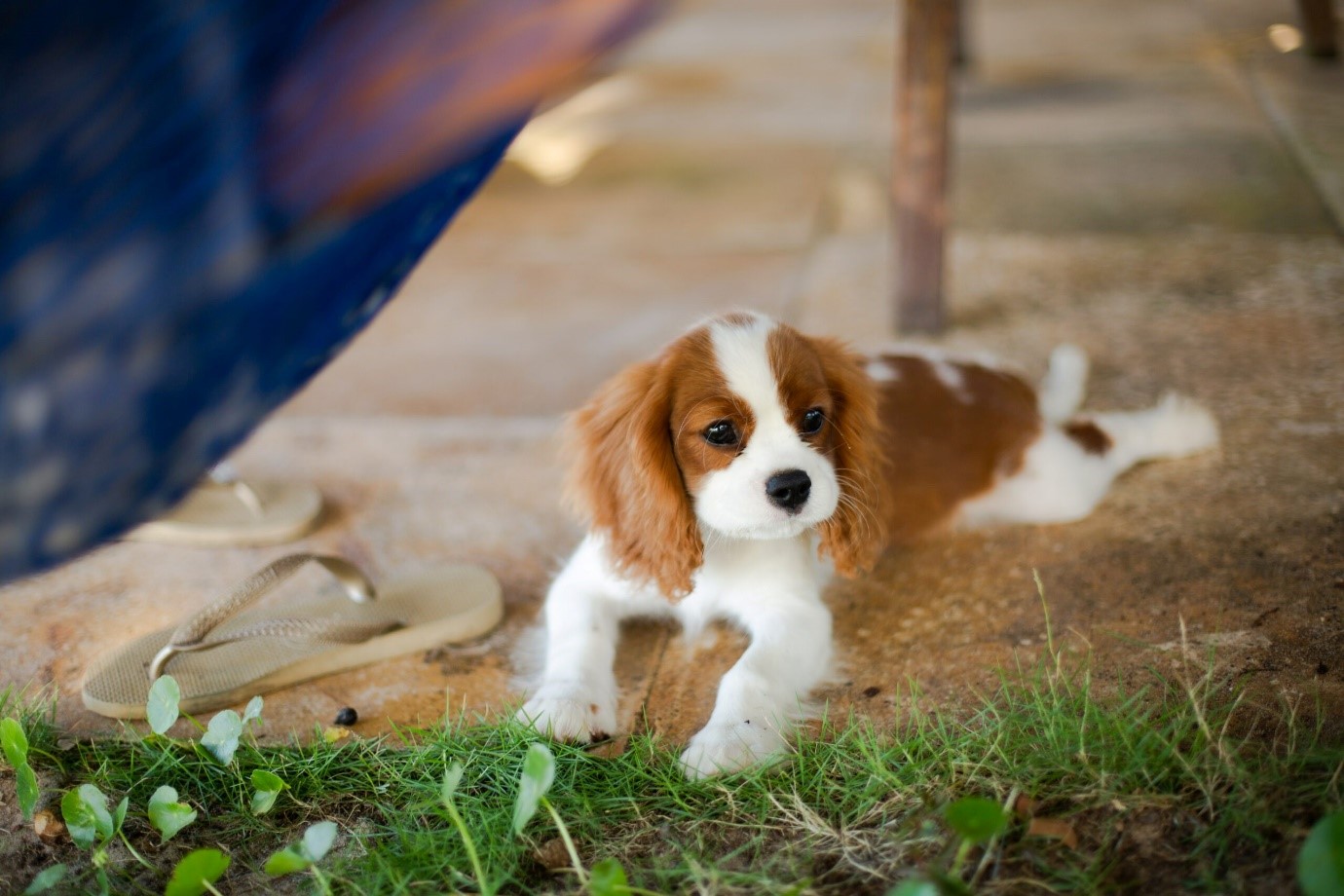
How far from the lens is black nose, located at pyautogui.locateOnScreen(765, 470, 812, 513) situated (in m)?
2.20

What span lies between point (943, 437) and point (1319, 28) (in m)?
5.56

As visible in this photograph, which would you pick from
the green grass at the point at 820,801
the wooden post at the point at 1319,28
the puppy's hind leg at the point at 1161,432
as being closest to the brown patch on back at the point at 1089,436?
the puppy's hind leg at the point at 1161,432

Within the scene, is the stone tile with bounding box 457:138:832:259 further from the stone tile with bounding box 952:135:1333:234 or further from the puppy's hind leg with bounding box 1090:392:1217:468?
the puppy's hind leg with bounding box 1090:392:1217:468

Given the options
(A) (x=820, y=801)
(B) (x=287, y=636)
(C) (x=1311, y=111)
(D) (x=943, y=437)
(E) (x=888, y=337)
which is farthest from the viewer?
(C) (x=1311, y=111)

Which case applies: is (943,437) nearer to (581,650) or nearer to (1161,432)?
(1161,432)

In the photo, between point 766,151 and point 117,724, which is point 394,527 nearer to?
point 117,724

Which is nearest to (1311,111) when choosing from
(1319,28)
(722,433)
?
(1319,28)

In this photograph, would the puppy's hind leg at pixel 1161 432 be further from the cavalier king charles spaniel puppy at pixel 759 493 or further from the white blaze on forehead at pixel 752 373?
the white blaze on forehead at pixel 752 373

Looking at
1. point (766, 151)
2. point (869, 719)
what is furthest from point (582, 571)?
point (766, 151)

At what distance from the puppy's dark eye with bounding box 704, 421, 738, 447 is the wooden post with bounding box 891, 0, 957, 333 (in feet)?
6.45

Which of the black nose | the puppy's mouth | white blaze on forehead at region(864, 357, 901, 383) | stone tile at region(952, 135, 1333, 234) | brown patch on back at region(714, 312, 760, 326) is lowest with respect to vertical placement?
stone tile at region(952, 135, 1333, 234)

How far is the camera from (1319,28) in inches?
274

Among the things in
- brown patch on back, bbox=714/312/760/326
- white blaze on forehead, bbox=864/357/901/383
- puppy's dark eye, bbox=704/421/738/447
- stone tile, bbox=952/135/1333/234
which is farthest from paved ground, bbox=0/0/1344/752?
brown patch on back, bbox=714/312/760/326

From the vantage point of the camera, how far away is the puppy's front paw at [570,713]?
2.24m
